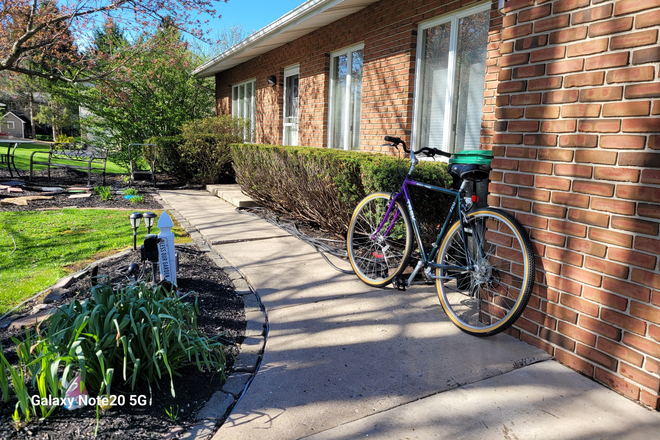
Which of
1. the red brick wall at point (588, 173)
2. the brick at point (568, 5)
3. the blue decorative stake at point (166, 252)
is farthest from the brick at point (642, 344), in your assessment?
the blue decorative stake at point (166, 252)

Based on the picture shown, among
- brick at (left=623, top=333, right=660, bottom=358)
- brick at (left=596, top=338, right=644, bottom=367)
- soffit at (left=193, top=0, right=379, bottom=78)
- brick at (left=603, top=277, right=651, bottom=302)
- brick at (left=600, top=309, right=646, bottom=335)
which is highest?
soffit at (left=193, top=0, right=379, bottom=78)

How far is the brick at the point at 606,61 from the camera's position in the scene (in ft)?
6.77

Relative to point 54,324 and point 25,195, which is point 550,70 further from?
point 25,195

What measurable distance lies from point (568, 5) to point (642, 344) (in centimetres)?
168

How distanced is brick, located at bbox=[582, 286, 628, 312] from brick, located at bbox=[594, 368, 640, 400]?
0.64 ft

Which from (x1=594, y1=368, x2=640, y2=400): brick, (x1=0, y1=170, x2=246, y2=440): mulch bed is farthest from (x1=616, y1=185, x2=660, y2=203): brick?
(x1=0, y1=170, x2=246, y2=440): mulch bed

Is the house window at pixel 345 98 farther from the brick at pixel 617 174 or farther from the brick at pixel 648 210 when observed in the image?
the brick at pixel 648 210

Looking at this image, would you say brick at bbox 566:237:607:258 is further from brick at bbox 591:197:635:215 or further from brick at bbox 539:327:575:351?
brick at bbox 539:327:575:351

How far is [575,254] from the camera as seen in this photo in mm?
2305

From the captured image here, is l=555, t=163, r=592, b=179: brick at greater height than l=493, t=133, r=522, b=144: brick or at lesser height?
lesser

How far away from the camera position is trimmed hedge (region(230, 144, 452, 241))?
162 inches

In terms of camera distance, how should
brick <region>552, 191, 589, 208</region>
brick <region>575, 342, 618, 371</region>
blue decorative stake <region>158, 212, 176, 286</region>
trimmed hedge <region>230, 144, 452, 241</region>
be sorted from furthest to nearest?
1. trimmed hedge <region>230, 144, 452, 241</region>
2. blue decorative stake <region>158, 212, 176, 286</region>
3. brick <region>552, 191, 589, 208</region>
4. brick <region>575, 342, 618, 371</region>

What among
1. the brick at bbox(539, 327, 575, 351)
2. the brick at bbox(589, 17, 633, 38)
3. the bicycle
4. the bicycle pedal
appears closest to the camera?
the brick at bbox(589, 17, 633, 38)

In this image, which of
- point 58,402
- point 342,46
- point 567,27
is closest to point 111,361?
point 58,402
